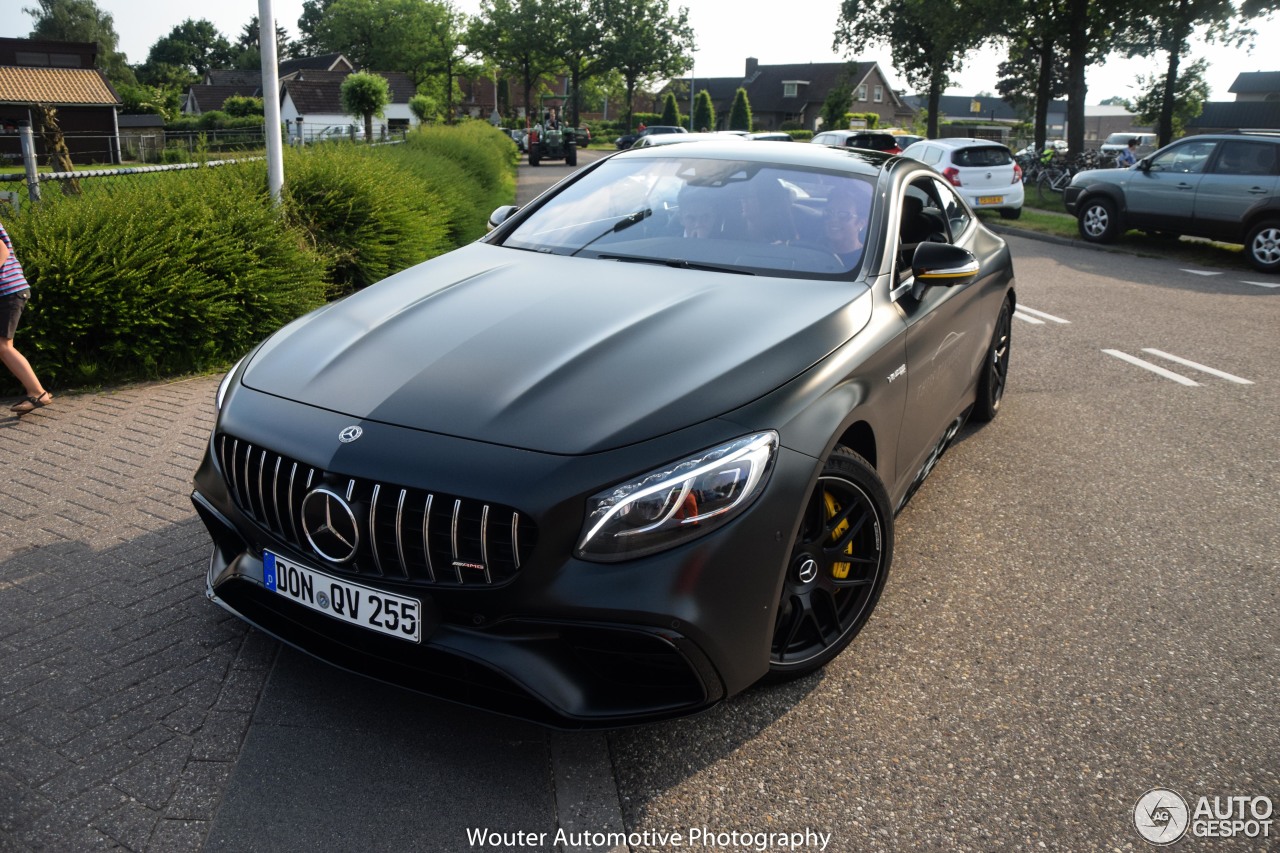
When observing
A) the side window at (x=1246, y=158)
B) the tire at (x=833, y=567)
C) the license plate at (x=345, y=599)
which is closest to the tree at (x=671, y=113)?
the side window at (x=1246, y=158)

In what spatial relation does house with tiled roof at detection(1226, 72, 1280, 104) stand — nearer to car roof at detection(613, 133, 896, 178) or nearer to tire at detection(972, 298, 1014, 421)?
tire at detection(972, 298, 1014, 421)

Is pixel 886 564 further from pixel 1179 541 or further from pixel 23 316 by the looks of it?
pixel 23 316

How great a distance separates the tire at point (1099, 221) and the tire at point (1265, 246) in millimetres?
2403

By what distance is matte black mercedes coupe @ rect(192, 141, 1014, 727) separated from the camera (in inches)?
99.7

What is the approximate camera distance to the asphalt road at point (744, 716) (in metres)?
2.62

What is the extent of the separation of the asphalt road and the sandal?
99 cm

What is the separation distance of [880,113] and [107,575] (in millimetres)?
105607

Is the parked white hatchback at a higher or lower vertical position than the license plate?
higher

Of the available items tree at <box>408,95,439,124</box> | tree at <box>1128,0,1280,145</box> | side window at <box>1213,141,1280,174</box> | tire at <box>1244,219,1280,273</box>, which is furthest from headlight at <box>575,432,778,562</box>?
tree at <box>408,95,439,124</box>

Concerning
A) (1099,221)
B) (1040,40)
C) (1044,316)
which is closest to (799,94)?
(1040,40)

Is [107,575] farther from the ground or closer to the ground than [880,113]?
closer to the ground

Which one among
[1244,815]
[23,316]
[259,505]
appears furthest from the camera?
[23,316]

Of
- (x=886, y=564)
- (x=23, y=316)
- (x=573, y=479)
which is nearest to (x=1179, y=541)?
(x=886, y=564)

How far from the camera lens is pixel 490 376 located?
2.93 m
